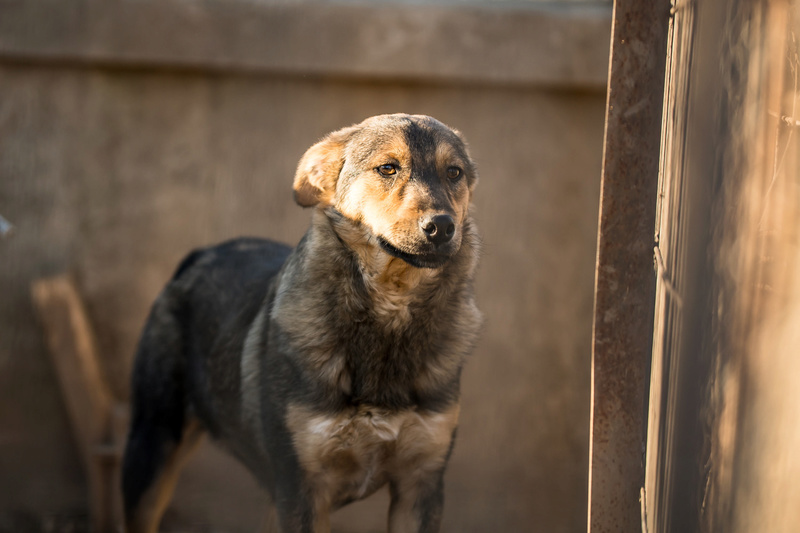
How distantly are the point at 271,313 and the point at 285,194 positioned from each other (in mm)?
1869

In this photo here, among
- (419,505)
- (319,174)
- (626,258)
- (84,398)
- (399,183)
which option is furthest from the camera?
→ (84,398)

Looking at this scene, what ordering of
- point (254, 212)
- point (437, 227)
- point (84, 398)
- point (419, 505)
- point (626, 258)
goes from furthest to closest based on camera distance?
point (254, 212) → point (84, 398) → point (419, 505) → point (437, 227) → point (626, 258)

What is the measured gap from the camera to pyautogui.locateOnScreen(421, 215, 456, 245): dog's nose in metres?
2.34

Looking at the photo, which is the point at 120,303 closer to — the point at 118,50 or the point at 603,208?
the point at 118,50

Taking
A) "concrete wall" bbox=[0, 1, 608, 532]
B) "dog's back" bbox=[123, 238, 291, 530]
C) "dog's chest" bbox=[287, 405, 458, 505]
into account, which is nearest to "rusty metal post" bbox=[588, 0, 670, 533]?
"dog's chest" bbox=[287, 405, 458, 505]

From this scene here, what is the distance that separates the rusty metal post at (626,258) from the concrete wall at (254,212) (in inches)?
108

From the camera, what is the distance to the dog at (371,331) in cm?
255

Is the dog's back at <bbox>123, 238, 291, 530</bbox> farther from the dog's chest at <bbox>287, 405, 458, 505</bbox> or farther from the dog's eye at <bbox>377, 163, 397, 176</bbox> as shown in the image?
the dog's eye at <bbox>377, 163, 397, 176</bbox>

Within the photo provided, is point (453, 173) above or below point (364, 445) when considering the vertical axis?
above

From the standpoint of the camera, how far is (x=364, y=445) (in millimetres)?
2570

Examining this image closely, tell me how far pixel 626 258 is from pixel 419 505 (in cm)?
128

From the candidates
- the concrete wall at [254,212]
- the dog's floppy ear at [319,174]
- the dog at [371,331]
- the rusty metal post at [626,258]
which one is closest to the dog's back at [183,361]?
the dog at [371,331]

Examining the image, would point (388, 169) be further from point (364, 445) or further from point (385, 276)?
point (364, 445)

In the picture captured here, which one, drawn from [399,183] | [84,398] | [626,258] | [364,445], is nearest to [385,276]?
[399,183]
